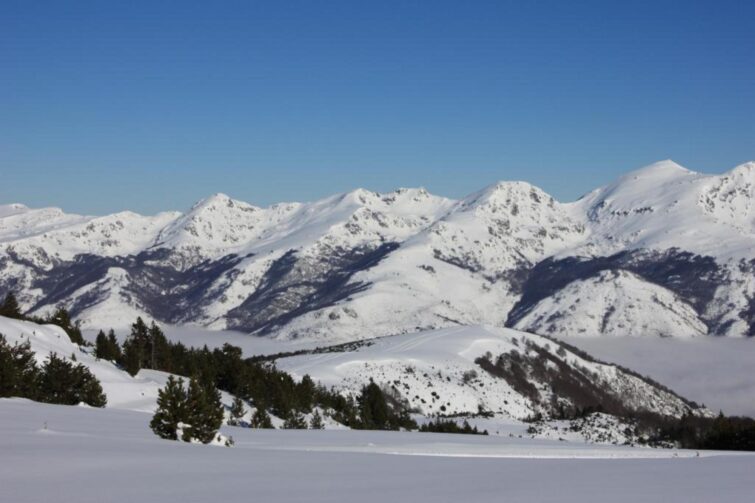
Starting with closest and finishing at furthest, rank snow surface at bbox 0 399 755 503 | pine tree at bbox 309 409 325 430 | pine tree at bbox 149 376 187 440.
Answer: snow surface at bbox 0 399 755 503, pine tree at bbox 149 376 187 440, pine tree at bbox 309 409 325 430

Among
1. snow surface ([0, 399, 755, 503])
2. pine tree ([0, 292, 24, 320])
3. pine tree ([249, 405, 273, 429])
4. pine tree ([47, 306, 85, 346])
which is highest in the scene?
pine tree ([0, 292, 24, 320])

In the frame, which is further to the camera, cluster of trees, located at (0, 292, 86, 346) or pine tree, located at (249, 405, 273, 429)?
cluster of trees, located at (0, 292, 86, 346)

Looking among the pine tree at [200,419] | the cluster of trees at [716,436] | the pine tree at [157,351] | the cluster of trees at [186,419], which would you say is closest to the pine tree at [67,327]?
the pine tree at [157,351]

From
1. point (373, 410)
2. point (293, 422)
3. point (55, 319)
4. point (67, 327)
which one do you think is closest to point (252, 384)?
point (293, 422)

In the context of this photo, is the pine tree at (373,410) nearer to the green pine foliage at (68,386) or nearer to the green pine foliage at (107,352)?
the green pine foliage at (107,352)

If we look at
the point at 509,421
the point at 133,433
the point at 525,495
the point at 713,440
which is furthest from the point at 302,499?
the point at 509,421

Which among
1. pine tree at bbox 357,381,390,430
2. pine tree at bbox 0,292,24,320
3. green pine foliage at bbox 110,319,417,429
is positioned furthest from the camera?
Answer: pine tree at bbox 357,381,390,430

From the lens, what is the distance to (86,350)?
9925cm

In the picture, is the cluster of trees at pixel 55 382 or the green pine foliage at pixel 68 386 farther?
the green pine foliage at pixel 68 386

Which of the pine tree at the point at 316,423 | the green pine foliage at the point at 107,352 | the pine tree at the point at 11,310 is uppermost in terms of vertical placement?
the pine tree at the point at 11,310

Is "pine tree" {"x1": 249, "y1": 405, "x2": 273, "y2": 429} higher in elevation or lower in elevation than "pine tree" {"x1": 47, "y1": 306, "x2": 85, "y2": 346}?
lower

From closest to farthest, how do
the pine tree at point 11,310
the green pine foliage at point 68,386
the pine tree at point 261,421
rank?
the green pine foliage at point 68,386 < the pine tree at point 261,421 < the pine tree at point 11,310

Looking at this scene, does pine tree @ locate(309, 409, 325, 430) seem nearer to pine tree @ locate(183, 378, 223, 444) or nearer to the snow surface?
pine tree @ locate(183, 378, 223, 444)

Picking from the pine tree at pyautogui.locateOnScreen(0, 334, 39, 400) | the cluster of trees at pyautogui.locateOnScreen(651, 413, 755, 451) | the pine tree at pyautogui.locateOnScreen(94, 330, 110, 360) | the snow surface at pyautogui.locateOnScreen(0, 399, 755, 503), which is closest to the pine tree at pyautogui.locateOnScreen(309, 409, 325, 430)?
the pine tree at pyautogui.locateOnScreen(94, 330, 110, 360)
